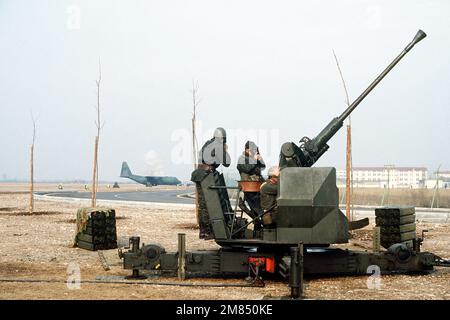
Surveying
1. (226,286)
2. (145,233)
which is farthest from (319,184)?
(145,233)

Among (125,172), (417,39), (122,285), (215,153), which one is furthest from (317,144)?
(125,172)

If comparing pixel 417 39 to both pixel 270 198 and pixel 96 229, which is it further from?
pixel 96 229

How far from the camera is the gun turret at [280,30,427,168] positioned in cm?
1027

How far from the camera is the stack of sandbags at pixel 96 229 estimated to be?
49.4 ft

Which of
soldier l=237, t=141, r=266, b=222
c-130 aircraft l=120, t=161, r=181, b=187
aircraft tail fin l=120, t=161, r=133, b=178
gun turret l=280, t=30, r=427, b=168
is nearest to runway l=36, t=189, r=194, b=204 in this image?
gun turret l=280, t=30, r=427, b=168

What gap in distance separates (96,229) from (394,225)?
26.4ft

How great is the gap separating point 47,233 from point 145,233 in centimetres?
342

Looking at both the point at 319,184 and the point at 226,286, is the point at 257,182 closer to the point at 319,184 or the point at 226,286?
the point at 319,184

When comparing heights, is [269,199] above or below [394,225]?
above

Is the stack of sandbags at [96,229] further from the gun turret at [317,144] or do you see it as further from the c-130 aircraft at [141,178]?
the c-130 aircraft at [141,178]

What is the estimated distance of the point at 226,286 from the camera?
9.56 metres

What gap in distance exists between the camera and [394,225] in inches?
575

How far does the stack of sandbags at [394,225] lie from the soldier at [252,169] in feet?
17.5
